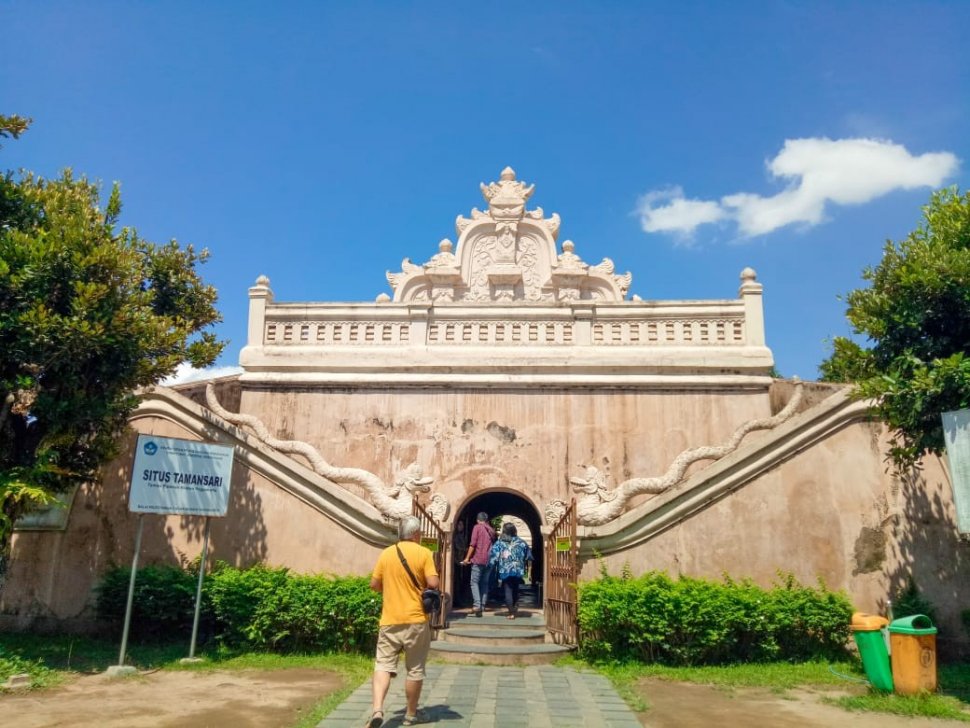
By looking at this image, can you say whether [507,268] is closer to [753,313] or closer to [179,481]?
[753,313]

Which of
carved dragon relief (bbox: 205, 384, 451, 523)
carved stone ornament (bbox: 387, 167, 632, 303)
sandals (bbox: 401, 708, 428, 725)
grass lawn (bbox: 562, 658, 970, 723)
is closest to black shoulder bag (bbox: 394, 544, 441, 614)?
sandals (bbox: 401, 708, 428, 725)

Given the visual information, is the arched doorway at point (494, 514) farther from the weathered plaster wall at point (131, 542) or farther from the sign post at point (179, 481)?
the sign post at point (179, 481)

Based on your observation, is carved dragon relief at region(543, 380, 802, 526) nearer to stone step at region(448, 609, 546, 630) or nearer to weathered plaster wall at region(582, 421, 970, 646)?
weathered plaster wall at region(582, 421, 970, 646)

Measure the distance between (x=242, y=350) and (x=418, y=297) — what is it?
12.4 ft

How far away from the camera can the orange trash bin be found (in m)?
7.27

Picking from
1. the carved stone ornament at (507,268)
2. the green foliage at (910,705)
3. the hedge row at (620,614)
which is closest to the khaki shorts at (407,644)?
the hedge row at (620,614)

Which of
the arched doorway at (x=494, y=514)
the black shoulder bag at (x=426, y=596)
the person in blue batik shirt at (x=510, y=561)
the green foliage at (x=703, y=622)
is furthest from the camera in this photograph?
the arched doorway at (x=494, y=514)

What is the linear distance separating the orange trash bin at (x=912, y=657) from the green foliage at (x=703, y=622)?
154cm

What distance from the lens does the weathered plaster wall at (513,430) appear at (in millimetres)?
12539

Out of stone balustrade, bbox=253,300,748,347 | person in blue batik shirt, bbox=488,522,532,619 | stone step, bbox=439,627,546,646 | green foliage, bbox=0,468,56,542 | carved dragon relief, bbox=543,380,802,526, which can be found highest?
stone balustrade, bbox=253,300,748,347

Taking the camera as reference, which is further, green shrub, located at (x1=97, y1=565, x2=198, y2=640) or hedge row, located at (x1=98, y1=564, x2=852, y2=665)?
green shrub, located at (x1=97, y1=565, x2=198, y2=640)

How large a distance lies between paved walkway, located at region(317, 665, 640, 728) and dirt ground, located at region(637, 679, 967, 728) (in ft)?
1.28

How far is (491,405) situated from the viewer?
42.5 ft

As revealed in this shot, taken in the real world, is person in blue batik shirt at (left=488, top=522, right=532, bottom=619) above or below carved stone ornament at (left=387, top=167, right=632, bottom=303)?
below
